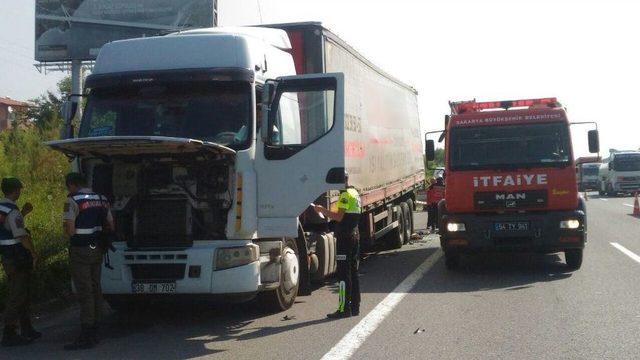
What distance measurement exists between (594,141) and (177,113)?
761 cm

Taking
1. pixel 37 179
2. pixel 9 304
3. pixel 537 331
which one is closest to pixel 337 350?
pixel 537 331

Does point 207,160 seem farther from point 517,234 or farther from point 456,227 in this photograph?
point 517,234

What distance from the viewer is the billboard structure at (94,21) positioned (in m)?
32.2

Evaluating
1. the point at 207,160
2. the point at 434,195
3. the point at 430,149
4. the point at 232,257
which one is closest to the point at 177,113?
the point at 207,160

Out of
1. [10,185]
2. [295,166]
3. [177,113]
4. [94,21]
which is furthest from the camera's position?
[94,21]

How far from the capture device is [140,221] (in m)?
8.73

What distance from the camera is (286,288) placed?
9.43m

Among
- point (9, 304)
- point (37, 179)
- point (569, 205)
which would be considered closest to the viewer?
point (9, 304)

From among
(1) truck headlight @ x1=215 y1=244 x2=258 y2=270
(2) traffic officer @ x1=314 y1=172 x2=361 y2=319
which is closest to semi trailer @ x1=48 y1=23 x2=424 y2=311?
(1) truck headlight @ x1=215 y1=244 x2=258 y2=270

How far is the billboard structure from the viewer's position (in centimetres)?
3216

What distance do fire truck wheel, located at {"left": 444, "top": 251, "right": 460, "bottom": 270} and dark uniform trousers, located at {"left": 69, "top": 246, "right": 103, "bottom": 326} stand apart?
6.46 metres

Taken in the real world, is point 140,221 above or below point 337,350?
above

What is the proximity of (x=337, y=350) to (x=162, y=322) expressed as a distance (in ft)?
9.26

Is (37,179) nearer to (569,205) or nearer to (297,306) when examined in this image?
(297,306)
